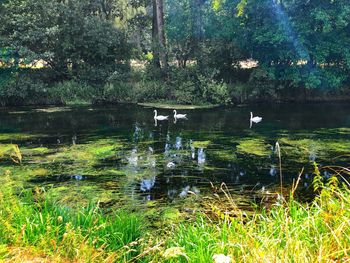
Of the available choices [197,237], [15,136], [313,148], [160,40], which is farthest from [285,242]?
[160,40]

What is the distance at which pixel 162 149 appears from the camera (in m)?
10.9

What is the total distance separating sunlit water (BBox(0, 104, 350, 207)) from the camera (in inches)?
316

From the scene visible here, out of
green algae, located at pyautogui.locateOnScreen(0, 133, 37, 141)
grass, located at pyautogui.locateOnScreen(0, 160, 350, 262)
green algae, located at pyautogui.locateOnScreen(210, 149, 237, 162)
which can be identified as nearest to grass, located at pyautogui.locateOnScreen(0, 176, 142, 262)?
grass, located at pyautogui.locateOnScreen(0, 160, 350, 262)

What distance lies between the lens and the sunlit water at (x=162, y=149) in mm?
8039

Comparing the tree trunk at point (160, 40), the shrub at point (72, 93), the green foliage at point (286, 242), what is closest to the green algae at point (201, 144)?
the green foliage at point (286, 242)

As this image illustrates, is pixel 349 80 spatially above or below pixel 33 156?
above

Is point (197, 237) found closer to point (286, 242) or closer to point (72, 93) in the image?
point (286, 242)

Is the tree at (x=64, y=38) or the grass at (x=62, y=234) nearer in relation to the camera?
the grass at (x=62, y=234)

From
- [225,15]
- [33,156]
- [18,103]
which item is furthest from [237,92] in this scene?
[33,156]

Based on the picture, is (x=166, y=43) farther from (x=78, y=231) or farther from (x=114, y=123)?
(x=78, y=231)

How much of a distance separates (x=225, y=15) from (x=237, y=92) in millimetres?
3931

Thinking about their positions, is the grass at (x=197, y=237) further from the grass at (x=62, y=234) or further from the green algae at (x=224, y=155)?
the green algae at (x=224, y=155)

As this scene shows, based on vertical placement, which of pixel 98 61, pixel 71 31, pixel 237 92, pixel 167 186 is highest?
pixel 71 31

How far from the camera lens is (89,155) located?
10.2 meters
